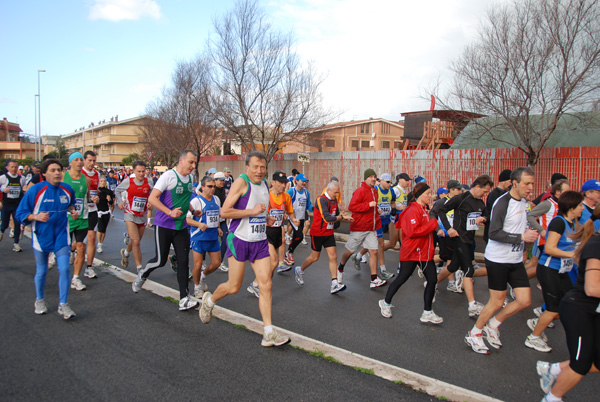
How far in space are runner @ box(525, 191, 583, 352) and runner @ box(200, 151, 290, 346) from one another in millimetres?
2999

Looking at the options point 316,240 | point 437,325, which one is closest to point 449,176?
point 316,240

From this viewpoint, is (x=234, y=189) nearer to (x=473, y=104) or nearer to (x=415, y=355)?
(x=415, y=355)

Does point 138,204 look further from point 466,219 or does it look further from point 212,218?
point 466,219

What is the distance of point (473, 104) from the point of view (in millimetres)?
12805

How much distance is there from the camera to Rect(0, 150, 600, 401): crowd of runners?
3514 mm

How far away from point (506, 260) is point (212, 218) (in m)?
4.21

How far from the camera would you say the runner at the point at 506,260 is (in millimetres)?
4477

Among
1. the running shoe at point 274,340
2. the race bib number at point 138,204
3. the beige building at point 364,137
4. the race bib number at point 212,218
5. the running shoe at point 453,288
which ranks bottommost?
the running shoe at point 453,288

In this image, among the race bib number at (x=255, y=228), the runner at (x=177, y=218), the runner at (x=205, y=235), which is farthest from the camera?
the runner at (x=205, y=235)

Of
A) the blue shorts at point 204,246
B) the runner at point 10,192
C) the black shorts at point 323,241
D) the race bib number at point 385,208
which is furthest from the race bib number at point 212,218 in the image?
the runner at point 10,192

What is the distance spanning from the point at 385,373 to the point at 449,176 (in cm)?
1229

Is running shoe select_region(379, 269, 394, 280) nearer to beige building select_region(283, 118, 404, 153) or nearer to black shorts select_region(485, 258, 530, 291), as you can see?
black shorts select_region(485, 258, 530, 291)

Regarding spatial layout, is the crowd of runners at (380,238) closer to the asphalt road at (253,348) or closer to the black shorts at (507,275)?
the black shorts at (507,275)

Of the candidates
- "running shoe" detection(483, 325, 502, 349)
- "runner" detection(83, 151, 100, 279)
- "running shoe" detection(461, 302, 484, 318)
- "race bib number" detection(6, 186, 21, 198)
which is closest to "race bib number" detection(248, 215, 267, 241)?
"running shoe" detection(483, 325, 502, 349)
